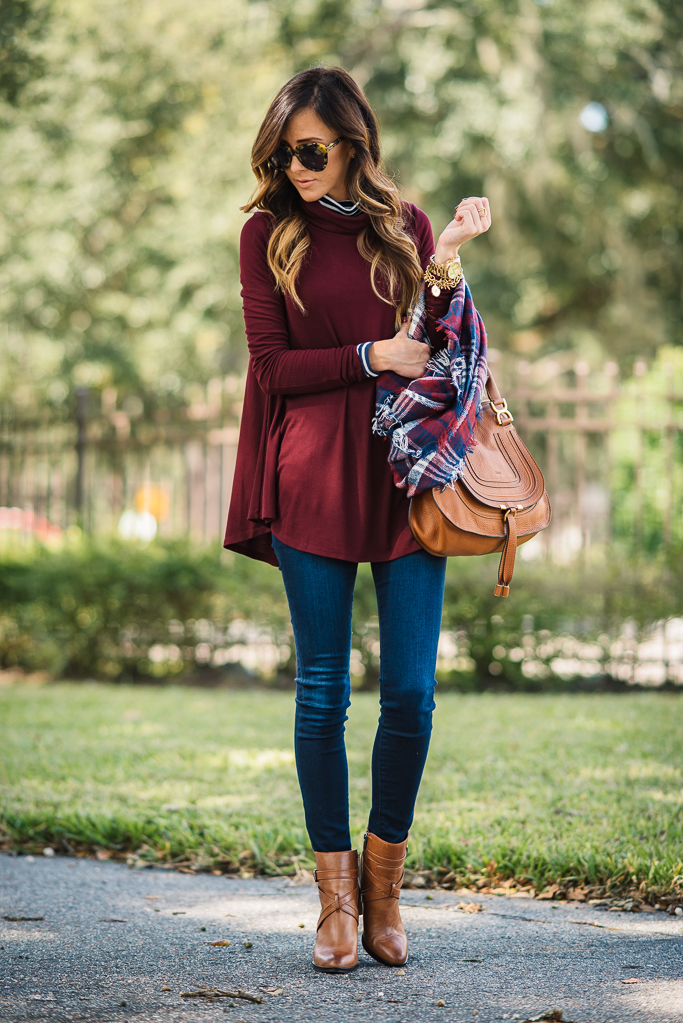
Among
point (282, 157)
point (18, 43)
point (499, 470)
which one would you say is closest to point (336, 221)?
point (282, 157)

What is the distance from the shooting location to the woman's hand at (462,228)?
230cm

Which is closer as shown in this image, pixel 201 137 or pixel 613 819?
pixel 613 819

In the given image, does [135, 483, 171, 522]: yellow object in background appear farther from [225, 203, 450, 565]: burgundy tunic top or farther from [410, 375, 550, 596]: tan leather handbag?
[410, 375, 550, 596]: tan leather handbag

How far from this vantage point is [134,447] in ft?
27.0

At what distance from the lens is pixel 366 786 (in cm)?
389

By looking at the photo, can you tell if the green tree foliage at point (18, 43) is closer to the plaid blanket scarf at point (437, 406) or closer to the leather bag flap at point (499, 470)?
the plaid blanket scarf at point (437, 406)

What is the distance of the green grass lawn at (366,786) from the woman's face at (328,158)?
1982mm

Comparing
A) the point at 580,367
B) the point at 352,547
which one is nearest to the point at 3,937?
the point at 352,547

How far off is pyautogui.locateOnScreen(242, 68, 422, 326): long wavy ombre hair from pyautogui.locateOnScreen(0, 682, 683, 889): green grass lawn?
1.74 metres

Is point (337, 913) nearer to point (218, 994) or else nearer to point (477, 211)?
point (218, 994)

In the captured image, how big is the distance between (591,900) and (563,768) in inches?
51.7

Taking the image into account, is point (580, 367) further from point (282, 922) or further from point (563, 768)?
point (282, 922)

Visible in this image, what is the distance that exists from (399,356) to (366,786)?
215 cm

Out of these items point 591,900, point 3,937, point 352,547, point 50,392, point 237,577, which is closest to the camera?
point 352,547
